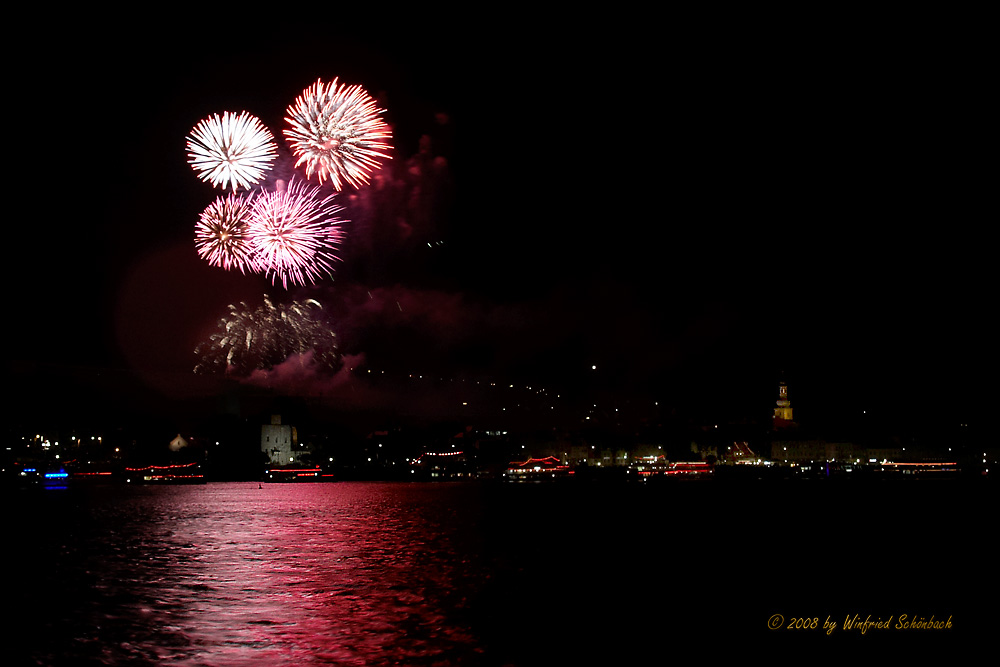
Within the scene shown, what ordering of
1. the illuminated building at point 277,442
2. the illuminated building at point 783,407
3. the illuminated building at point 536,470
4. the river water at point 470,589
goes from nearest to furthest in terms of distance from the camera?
the river water at point 470,589, the illuminated building at point 536,470, the illuminated building at point 277,442, the illuminated building at point 783,407

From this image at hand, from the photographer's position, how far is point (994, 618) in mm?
13328

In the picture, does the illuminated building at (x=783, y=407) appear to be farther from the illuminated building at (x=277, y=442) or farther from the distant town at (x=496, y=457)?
the illuminated building at (x=277, y=442)

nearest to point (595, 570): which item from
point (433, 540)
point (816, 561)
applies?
point (816, 561)

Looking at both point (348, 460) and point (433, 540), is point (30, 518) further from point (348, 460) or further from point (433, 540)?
point (348, 460)

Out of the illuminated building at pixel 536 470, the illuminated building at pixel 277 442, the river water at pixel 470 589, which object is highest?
the illuminated building at pixel 277 442

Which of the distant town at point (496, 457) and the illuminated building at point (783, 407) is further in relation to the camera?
the illuminated building at point (783, 407)

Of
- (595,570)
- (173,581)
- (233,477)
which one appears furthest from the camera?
(233,477)

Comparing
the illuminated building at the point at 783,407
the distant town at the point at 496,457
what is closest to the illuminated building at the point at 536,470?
the distant town at the point at 496,457

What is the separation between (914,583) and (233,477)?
102503 millimetres

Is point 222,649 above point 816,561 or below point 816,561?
above

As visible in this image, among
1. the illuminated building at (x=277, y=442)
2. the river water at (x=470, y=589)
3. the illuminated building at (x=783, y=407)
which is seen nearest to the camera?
the river water at (x=470, y=589)

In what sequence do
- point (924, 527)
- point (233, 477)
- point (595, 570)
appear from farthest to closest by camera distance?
point (233, 477), point (924, 527), point (595, 570)

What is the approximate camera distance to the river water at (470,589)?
11.3 m

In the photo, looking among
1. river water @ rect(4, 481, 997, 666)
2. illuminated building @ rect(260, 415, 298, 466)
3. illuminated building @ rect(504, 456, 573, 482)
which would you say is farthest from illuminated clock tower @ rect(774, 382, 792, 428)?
river water @ rect(4, 481, 997, 666)
